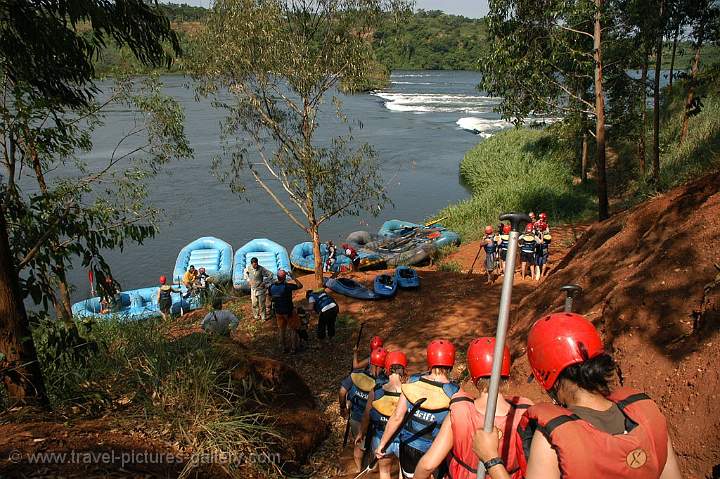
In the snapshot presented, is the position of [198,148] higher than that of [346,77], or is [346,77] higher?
[346,77]

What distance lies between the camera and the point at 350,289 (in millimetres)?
13789

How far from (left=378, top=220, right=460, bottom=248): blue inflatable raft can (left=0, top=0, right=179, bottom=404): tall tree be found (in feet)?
53.5

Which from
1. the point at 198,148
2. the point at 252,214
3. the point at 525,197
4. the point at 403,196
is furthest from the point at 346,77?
the point at 198,148

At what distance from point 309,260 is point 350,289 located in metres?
7.38

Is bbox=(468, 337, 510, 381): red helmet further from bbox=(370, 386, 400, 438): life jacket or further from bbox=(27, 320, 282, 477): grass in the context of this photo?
bbox=(27, 320, 282, 477): grass

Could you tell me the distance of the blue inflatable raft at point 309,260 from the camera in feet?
64.5

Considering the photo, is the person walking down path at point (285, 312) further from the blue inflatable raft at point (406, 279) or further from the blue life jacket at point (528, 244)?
the blue life jacket at point (528, 244)

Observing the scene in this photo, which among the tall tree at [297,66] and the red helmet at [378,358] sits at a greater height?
the tall tree at [297,66]

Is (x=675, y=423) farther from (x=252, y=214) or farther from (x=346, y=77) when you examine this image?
(x=252, y=214)

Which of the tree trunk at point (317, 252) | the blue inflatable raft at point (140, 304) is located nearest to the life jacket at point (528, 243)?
the tree trunk at point (317, 252)

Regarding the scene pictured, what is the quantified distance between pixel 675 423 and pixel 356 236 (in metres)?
19.4

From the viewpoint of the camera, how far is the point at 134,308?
1641 cm

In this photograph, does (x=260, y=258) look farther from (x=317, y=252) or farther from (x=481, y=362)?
(x=481, y=362)

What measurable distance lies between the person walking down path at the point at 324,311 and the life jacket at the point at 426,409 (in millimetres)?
6431
